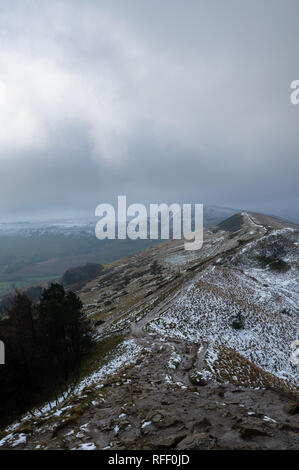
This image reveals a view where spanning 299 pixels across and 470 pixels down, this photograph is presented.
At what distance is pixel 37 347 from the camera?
2305 centimetres

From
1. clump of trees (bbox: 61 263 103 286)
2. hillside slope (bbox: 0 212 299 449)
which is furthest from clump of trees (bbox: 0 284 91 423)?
clump of trees (bbox: 61 263 103 286)

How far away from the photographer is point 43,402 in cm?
1766

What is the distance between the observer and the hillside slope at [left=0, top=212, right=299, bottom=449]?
29.1 ft

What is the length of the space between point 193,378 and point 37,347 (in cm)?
1739

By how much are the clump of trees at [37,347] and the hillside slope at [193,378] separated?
150 inches

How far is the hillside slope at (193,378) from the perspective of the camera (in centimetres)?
887

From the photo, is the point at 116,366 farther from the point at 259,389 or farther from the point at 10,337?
the point at 259,389

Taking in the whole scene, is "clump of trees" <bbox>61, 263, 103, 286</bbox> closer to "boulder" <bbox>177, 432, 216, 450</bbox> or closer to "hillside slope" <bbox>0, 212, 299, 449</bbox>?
"hillside slope" <bbox>0, 212, 299, 449</bbox>

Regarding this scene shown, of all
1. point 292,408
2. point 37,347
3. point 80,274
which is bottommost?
point 80,274

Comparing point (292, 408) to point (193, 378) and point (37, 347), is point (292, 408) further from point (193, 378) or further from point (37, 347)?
point (37, 347)

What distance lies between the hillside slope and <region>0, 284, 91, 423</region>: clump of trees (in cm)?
382

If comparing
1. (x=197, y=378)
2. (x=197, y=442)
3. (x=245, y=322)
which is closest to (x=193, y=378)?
(x=197, y=378)

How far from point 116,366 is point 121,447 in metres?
13.2
